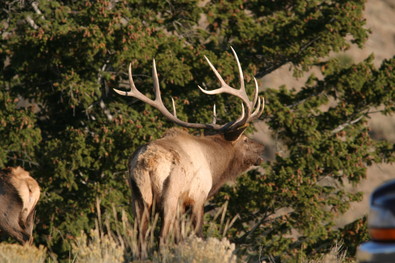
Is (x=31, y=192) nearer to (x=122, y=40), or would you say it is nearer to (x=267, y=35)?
(x=122, y=40)

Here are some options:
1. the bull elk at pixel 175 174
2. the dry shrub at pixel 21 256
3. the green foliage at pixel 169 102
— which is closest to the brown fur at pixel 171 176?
the bull elk at pixel 175 174

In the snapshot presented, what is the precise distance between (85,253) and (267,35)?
11.0m

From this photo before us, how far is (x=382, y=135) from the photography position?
34469 mm

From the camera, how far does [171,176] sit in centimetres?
814

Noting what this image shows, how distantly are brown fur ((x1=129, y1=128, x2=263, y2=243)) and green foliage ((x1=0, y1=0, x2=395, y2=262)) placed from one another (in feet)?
14.6

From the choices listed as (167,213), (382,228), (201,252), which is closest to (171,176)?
(167,213)

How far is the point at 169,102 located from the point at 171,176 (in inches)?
268

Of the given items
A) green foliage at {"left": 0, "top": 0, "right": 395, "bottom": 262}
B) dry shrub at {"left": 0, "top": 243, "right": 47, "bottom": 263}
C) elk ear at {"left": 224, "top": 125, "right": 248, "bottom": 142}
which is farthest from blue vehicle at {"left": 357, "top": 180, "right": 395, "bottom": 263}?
green foliage at {"left": 0, "top": 0, "right": 395, "bottom": 262}

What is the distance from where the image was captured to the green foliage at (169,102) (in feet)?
45.5

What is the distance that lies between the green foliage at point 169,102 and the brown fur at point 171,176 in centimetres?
445

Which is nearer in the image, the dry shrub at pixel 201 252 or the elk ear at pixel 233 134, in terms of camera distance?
the dry shrub at pixel 201 252

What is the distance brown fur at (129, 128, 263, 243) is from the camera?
8094mm

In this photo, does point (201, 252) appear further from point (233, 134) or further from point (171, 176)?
point (233, 134)

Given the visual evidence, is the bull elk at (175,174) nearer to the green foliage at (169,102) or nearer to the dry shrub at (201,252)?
the dry shrub at (201,252)
